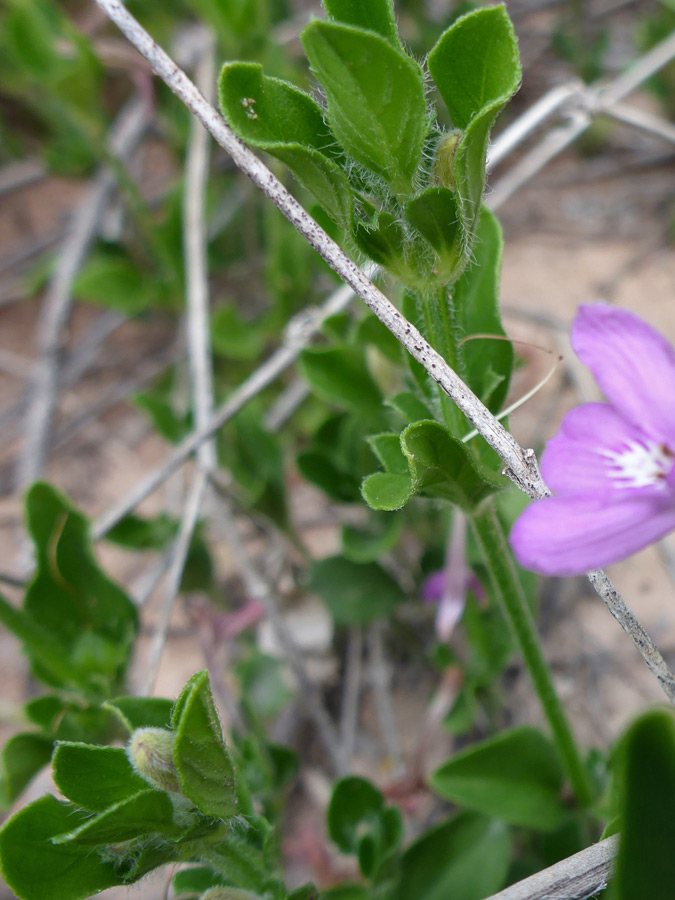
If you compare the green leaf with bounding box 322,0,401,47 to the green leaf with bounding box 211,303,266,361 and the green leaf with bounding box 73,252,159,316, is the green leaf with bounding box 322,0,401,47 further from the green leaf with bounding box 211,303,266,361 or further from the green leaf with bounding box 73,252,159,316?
the green leaf with bounding box 73,252,159,316

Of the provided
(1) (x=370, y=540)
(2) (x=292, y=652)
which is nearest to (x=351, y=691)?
(2) (x=292, y=652)

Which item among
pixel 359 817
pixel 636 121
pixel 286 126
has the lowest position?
pixel 359 817

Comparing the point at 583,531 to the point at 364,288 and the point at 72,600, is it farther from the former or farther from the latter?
the point at 72,600

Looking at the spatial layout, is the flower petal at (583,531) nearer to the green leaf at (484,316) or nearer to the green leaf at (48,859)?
the green leaf at (484,316)

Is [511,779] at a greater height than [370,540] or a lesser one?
lesser

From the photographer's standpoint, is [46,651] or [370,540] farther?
[370,540]

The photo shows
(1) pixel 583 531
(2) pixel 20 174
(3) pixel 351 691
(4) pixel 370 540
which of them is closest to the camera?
(1) pixel 583 531

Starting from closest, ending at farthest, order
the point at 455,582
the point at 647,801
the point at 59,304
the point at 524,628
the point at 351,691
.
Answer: the point at 647,801 < the point at 524,628 < the point at 455,582 < the point at 351,691 < the point at 59,304

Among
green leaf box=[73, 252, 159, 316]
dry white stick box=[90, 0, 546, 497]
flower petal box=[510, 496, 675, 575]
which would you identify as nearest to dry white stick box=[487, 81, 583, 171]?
dry white stick box=[90, 0, 546, 497]
